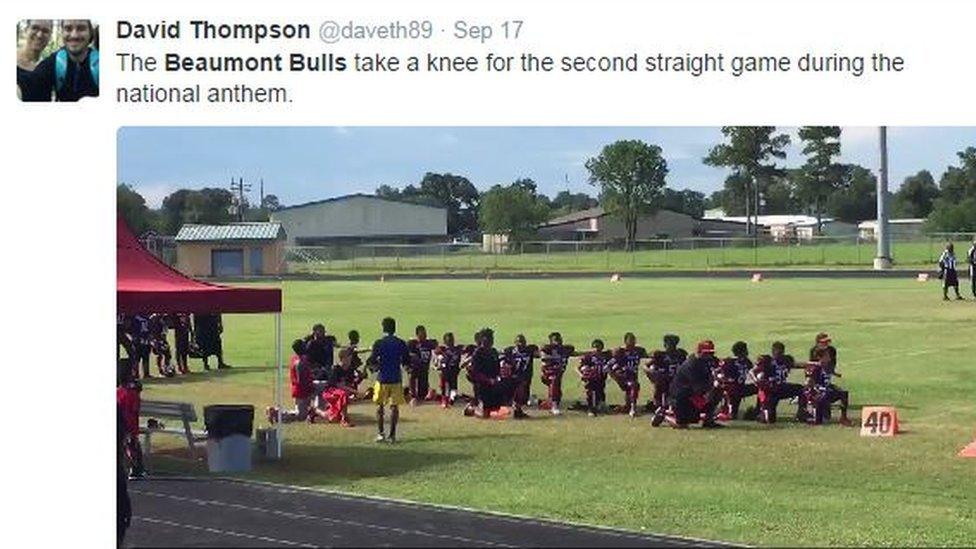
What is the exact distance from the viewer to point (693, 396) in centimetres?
1788

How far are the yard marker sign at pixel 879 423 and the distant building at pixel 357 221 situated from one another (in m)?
24.5

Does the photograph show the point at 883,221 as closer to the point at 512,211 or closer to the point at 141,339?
the point at 512,211

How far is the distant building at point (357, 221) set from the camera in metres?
42.9

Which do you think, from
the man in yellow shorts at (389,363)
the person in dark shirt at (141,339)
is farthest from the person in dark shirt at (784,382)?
the person in dark shirt at (141,339)

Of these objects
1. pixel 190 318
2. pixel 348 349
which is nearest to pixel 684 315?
pixel 190 318

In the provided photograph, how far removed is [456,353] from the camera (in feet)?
68.6

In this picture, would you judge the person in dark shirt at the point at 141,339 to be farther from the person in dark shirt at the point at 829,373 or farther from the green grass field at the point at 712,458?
the person in dark shirt at the point at 829,373

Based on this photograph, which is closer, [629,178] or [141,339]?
[141,339]

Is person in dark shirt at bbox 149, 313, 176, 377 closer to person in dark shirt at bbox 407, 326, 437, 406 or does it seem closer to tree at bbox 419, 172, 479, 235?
person in dark shirt at bbox 407, 326, 437, 406

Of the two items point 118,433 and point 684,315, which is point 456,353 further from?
point 684,315

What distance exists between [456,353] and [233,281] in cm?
1482

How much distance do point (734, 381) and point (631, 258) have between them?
40579 mm

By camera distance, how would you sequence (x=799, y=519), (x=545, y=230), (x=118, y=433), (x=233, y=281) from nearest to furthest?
(x=118, y=433) → (x=799, y=519) → (x=233, y=281) → (x=545, y=230)

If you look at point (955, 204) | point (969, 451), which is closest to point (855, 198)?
point (955, 204)
